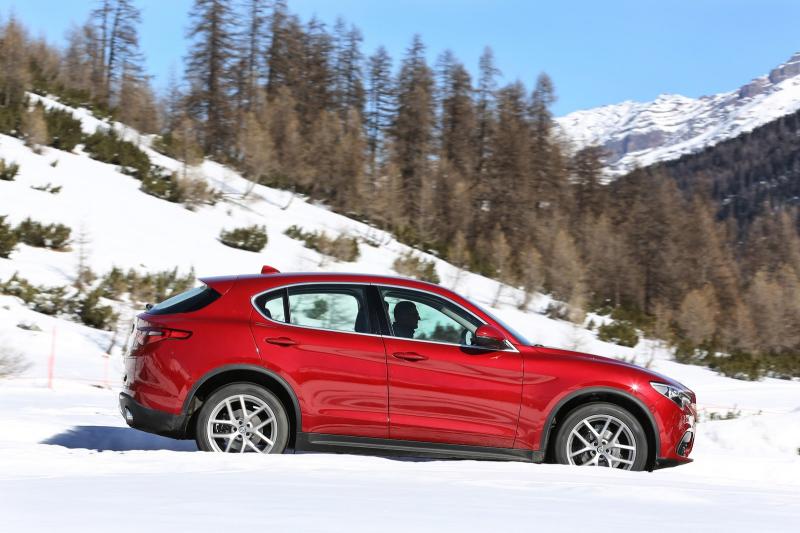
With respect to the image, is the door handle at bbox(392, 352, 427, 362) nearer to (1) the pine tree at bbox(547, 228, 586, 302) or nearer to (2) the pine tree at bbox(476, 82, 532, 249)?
(1) the pine tree at bbox(547, 228, 586, 302)

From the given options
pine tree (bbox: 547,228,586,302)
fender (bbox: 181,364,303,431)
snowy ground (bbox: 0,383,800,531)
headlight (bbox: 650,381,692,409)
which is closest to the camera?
snowy ground (bbox: 0,383,800,531)

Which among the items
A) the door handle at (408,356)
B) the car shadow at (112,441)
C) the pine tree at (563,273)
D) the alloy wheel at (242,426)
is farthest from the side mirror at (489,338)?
the pine tree at (563,273)

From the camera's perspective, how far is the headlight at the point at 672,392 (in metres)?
6.44

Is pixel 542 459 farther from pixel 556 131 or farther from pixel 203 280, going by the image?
pixel 556 131

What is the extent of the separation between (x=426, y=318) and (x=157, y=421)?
207 centimetres

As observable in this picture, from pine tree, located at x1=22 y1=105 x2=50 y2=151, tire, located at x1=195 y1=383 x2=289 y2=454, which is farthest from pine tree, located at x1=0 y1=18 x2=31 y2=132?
tire, located at x1=195 y1=383 x2=289 y2=454

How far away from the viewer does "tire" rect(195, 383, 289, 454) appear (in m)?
6.16

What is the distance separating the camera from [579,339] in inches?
1006

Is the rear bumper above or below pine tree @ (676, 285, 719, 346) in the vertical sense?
below

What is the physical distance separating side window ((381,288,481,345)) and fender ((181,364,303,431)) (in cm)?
86

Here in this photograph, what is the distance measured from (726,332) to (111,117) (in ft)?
88.6

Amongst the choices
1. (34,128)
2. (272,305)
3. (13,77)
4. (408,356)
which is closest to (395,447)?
(408,356)

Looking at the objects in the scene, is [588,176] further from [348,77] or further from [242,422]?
[242,422]

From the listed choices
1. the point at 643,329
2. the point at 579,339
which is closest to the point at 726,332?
the point at 643,329
